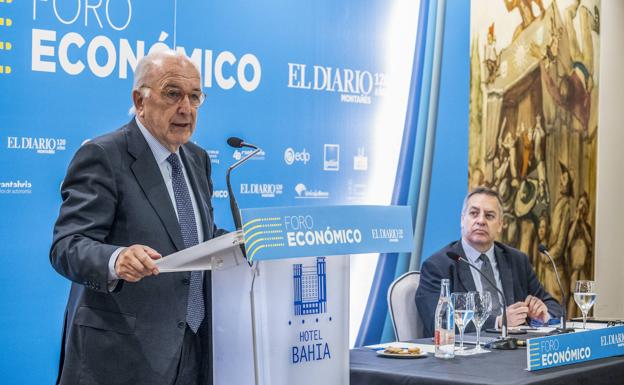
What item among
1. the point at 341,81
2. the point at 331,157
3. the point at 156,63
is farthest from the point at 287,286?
the point at 341,81

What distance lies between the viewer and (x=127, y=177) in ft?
8.45

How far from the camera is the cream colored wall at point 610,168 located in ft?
27.9

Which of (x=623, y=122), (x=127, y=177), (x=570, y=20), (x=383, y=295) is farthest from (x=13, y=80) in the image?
(x=623, y=122)

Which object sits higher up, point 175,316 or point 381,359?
point 175,316

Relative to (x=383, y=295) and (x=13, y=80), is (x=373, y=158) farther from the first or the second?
(x=13, y=80)

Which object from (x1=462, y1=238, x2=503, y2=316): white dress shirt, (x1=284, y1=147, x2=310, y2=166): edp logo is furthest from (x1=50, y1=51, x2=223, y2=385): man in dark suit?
(x1=284, y1=147, x2=310, y2=166): edp logo

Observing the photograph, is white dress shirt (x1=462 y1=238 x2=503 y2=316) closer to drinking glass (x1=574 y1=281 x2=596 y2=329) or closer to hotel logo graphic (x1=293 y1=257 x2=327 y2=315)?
drinking glass (x1=574 y1=281 x2=596 y2=329)

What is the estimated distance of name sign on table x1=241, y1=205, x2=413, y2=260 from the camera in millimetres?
2088

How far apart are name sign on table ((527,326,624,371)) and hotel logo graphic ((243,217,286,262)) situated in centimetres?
128

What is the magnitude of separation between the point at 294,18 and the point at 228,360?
350 centimetres

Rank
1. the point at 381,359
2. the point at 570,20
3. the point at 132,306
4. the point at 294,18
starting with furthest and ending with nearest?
1. the point at 570,20
2. the point at 294,18
3. the point at 381,359
4. the point at 132,306

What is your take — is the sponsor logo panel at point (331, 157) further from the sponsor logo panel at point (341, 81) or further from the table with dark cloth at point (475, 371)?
the table with dark cloth at point (475, 371)

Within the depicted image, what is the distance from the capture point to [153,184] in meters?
2.61

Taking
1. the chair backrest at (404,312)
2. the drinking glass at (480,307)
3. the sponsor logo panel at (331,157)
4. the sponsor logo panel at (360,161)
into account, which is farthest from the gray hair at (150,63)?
the sponsor logo panel at (360,161)
